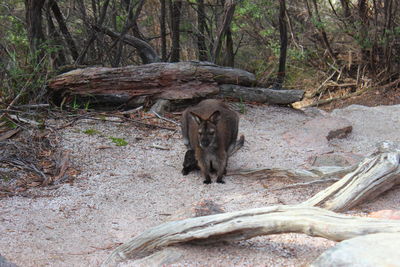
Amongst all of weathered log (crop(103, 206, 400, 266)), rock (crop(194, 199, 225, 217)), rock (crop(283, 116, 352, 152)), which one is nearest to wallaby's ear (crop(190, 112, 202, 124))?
rock (crop(283, 116, 352, 152))

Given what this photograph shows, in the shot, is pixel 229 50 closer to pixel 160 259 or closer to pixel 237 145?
pixel 237 145

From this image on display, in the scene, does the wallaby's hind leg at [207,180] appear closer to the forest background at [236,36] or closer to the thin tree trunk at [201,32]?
the forest background at [236,36]

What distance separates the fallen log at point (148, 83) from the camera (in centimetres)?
723

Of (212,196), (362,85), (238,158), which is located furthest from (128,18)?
(362,85)

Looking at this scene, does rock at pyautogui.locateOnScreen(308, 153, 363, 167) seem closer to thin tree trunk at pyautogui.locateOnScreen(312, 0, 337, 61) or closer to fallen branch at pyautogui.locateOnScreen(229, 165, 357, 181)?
fallen branch at pyautogui.locateOnScreen(229, 165, 357, 181)

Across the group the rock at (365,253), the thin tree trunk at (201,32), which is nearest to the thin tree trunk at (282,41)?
the thin tree trunk at (201,32)

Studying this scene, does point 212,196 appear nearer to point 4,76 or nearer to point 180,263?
point 180,263

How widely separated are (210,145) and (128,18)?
4542 millimetres

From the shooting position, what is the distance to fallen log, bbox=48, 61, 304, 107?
23.7ft

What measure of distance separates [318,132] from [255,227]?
416 centimetres

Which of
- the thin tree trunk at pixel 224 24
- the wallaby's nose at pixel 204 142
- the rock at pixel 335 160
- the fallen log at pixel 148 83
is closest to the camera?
the rock at pixel 335 160

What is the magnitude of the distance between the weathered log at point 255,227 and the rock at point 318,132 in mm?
3456

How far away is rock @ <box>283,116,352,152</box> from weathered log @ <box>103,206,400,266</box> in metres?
3.46

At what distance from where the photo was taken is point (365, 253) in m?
2.34
